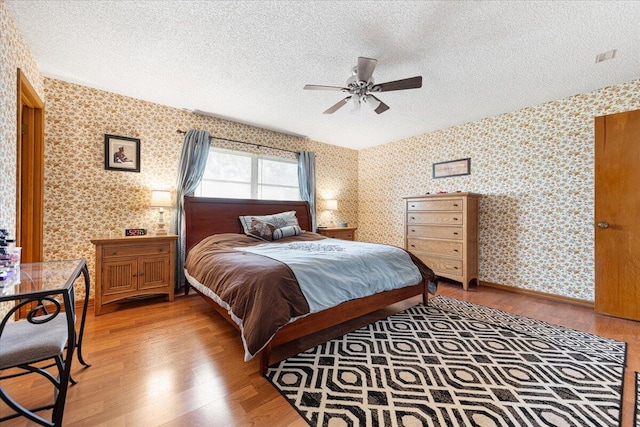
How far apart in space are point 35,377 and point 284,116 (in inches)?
144

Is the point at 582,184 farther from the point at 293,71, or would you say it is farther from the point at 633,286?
the point at 293,71

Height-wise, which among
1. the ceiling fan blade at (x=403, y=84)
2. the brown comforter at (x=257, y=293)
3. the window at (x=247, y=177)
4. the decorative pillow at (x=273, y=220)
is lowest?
the brown comforter at (x=257, y=293)

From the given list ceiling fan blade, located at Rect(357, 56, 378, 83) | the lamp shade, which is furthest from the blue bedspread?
the lamp shade

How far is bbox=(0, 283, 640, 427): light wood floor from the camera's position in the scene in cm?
140

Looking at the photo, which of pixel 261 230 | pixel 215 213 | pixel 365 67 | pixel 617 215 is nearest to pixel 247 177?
pixel 215 213

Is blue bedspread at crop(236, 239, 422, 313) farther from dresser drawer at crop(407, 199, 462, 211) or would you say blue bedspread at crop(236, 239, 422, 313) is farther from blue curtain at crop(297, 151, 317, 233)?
blue curtain at crop(297, 151, 317, 233)

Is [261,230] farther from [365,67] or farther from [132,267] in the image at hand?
[365,67]

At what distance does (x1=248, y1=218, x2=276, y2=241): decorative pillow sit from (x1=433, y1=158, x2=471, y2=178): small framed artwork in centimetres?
306

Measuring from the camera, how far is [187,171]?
12.0ft

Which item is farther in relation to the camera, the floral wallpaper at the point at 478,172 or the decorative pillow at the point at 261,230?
the decorative pillow at the point at 261,230

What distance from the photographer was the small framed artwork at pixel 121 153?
3197 mm

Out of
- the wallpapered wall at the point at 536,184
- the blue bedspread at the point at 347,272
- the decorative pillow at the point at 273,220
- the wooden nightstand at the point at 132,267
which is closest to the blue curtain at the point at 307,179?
the decorative pillow at the point at 273,220

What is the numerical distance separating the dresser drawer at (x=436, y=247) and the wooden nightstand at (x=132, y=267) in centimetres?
359

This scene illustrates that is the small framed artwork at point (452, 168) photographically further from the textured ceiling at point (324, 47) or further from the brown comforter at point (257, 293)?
the brown comforter at point (257, 293)
